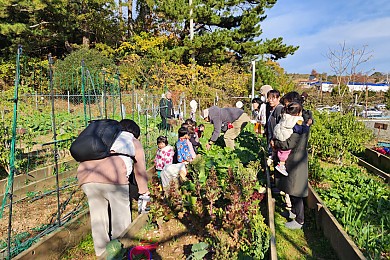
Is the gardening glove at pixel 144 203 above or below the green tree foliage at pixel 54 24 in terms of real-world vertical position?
below

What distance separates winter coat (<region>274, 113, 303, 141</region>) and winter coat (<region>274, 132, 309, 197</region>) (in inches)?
2.2

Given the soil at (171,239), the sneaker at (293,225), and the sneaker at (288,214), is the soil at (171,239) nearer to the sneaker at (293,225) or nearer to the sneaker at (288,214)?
the sneaker at (293,225)

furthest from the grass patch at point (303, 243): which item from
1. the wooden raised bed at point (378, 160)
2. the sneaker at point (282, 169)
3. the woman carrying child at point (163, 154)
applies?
the wooden raised bed at point (378, 160)

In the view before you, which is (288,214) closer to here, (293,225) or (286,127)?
(293,225)

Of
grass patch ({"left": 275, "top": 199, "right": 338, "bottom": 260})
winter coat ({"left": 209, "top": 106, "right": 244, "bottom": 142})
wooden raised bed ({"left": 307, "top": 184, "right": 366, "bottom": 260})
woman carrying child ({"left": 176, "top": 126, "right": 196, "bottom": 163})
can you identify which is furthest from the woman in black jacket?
winter coat ({"left": 209, "top": 106, "right": 244, "bottom": 142})

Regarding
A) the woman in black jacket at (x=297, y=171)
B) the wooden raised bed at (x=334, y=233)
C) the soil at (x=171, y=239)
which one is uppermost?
the woman in black jacket at (x=297, y=171)

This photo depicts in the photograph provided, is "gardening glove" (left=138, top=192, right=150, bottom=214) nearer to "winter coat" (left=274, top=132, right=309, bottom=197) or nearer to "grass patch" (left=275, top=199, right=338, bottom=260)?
"grass patch" (left=275, top=199, right=338, bottom=260)

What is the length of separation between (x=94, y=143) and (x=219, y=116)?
4.10 meters

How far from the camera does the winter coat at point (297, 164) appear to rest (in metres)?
3.43

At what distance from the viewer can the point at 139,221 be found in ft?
Result: 11.0

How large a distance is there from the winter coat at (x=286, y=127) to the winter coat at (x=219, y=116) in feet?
9.59

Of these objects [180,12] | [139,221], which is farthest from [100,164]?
[180,12]

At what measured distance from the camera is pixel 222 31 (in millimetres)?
17766

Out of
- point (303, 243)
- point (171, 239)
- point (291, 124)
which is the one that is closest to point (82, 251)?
point (171, 239)
